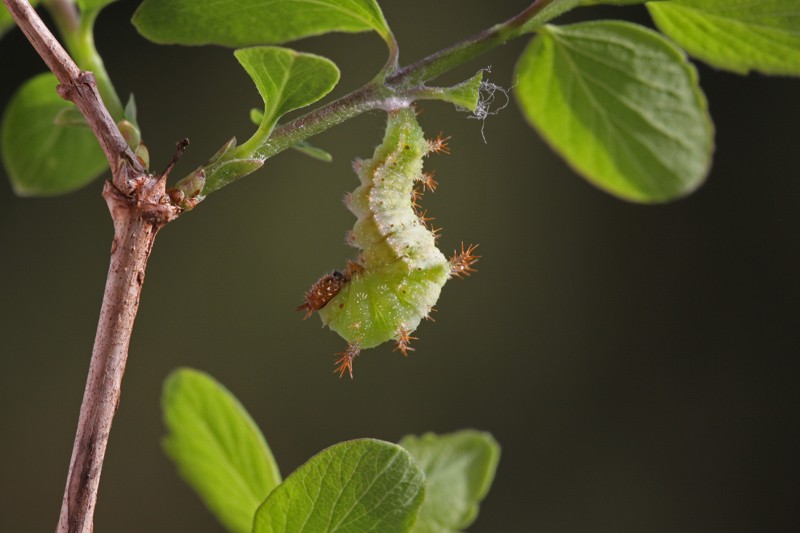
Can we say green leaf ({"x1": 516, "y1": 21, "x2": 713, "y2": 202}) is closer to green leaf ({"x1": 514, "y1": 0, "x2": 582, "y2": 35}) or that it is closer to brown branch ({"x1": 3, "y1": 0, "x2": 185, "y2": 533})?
green leaf ({"x1": 514, "y1": 0, "x2": 582, "y2": 35})

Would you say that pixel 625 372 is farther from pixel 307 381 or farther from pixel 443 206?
pixel 307 381

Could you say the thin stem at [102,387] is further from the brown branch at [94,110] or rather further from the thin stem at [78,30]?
the thin stem at [78,30]

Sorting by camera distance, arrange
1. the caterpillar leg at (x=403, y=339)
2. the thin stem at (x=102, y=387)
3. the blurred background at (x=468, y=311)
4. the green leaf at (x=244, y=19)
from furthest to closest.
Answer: the blurred background at (x=468, y=311), the caterpillar leg at (x=403, y=339), the green leaf at (x=244, y=19), the thin stem at (x=102, y=387)

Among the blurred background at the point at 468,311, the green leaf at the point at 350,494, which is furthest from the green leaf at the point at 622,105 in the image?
the blurred background at the point at 468,311

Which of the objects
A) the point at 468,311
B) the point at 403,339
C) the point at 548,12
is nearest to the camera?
the point at 548,12

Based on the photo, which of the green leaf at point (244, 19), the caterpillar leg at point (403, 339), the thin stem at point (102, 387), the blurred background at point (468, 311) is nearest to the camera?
the thin stem at point (102, 387)

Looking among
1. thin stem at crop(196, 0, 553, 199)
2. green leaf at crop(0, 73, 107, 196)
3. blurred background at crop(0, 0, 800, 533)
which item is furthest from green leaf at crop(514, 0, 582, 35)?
blurred background at crop(0, 0, 800, 533)

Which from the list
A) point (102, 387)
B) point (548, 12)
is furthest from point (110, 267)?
point (548, 12)

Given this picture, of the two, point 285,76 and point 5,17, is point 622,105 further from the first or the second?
point 5,17
